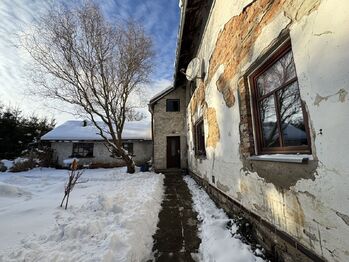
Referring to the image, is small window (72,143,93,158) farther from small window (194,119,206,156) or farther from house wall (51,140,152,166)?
small window (194,119,206,156)

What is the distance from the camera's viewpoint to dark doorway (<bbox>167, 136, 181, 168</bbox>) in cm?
1291

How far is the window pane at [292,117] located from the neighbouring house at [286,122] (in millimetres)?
12

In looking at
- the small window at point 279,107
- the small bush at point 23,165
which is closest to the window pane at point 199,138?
the small window at point 279,107

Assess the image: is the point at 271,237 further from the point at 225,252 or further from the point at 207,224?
the point at 207,224

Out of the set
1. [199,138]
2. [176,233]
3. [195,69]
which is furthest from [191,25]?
[176,233]

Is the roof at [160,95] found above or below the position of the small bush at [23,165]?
above

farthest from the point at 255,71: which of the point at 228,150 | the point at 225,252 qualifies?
the point at 225,252

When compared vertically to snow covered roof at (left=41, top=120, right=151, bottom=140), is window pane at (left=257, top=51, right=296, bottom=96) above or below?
below

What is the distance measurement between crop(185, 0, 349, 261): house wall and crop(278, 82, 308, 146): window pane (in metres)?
0.28

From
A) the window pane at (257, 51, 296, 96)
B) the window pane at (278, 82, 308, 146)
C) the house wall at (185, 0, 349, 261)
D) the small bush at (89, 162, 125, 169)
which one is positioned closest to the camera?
the house wall at (185, 0, 349, 261)

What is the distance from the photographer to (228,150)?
4.05 metres

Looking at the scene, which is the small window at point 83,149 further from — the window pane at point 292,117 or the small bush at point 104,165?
the window pane at point 292,117

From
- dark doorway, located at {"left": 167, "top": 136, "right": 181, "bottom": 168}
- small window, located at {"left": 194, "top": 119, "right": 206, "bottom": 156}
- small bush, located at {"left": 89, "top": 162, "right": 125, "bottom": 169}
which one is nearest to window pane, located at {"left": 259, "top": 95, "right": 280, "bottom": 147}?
small window, located at {"left": 194, "top": 119, "right": 206, "bottom": 156}

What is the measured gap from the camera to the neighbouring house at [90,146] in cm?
1578
